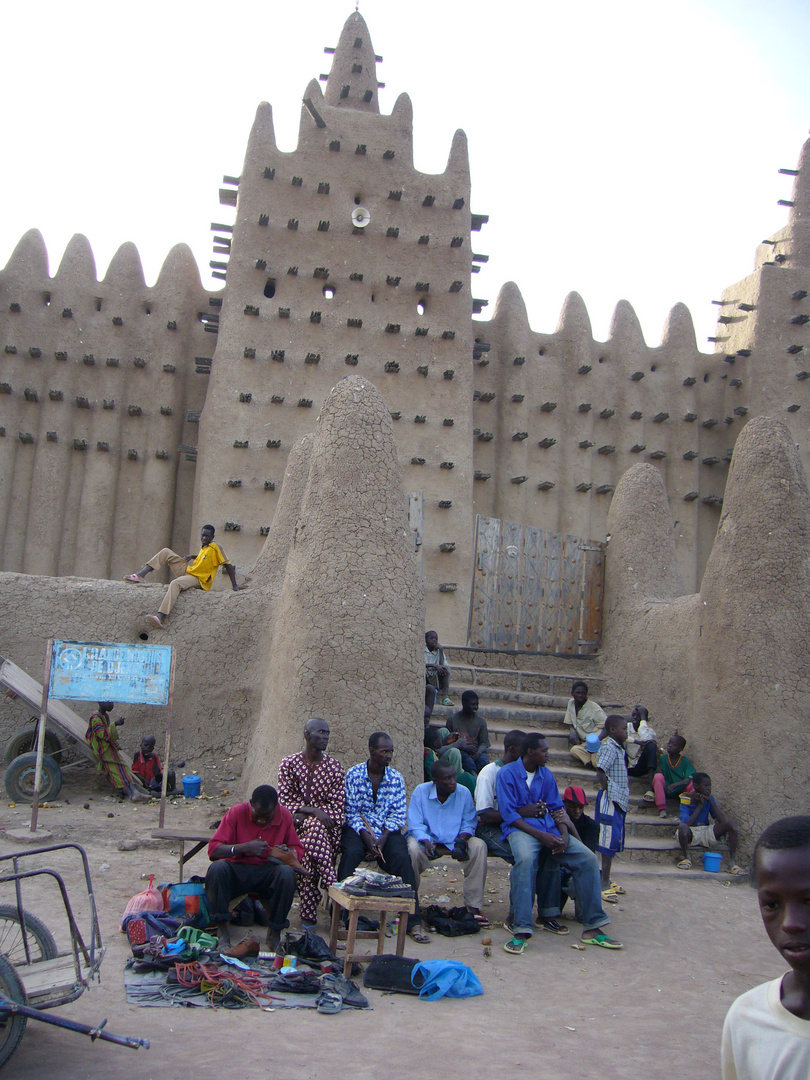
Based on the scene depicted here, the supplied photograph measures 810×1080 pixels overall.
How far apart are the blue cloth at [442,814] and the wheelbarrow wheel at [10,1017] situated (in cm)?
306

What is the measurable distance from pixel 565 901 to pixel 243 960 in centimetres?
246

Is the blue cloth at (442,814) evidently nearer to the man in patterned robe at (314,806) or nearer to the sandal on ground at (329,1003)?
the man in patterned robe at (314,806)

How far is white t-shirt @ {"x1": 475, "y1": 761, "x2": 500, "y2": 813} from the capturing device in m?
6.34

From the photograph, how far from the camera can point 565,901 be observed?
20.7 feet

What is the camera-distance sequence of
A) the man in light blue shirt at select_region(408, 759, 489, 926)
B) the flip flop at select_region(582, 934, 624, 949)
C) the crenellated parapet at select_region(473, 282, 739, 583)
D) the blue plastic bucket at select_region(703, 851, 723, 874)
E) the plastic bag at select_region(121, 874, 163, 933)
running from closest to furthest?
the plastic bag at select_region(121, 874, 163, 933)
the flip flop at select_region(582, 934, 624, 949)
the man in light blue shirt at select_region(408, 759, 489, 926)
the blue plastic bucket at select_region(703, 851, 723, 874)
the crenellated parapet at select_region(473, 282, 739, 583)

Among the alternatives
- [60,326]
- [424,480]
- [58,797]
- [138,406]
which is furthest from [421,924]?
[60,326]

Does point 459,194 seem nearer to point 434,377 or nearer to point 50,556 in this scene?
point 434,377

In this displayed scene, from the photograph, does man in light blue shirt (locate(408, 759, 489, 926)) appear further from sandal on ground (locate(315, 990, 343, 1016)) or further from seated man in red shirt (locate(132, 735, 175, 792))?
seated man in red shirt (locate(132, 735, 175, 792))

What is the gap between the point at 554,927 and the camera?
606 centimetres

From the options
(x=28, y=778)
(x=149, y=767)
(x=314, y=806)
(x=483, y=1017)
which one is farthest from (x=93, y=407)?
(x=483, y=1017)

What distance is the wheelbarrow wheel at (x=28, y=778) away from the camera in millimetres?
8039

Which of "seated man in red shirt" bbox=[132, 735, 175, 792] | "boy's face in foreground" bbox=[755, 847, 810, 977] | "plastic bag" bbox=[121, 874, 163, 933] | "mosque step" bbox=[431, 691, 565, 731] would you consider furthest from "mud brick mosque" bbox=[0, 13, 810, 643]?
"boy's face in foreground" bbox=[755, 847, 810, 977]

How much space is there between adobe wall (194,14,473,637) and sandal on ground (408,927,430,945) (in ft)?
26.4

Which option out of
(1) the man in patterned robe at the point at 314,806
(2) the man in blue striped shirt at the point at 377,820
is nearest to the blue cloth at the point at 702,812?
(2) the man in blue striped shirt at the point at 377,820
